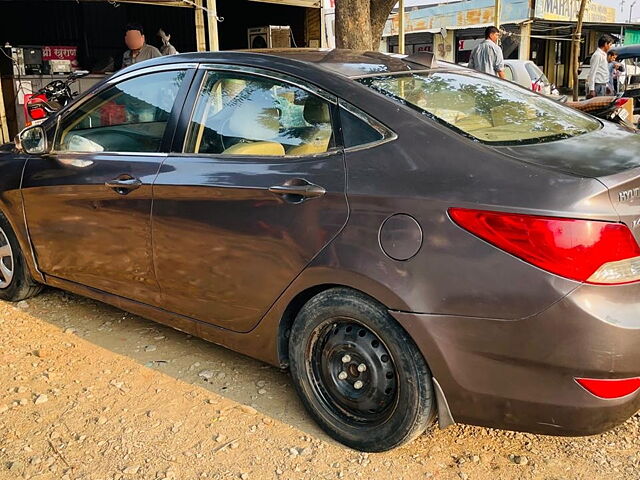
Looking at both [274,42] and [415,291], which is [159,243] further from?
[274,42]

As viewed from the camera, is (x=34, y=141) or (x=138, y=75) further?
(x=34, y=141)

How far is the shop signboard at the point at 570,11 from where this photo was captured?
22109 millimetres

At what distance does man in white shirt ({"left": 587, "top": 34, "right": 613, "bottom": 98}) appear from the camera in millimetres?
11641

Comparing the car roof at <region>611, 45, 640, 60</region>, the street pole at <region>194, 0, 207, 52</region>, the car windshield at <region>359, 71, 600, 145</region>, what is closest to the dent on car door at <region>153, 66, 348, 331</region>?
the car windshield at <region>359, 71, 600, 145</region>

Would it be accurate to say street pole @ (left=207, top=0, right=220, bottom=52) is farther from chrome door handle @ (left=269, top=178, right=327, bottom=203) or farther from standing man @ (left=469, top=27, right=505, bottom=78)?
chrome door handle @ (left=269, top=178, right=327, bottom=203)

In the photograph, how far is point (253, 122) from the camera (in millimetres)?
2959

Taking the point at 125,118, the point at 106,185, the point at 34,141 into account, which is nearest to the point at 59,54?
the point at 34,141

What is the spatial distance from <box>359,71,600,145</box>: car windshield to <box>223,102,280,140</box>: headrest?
456 millimetres

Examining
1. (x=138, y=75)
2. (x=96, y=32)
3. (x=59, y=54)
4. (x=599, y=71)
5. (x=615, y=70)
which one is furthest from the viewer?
(x=96, y=32)

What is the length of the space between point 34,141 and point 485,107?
254 centimetres

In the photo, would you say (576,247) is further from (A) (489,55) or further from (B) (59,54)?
(B) (59,54)

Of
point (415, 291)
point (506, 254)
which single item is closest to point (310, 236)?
point (415, 291)

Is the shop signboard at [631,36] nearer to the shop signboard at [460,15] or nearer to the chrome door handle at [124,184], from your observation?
the shop signboard at [460,15]

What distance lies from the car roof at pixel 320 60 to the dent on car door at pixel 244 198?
91mm
